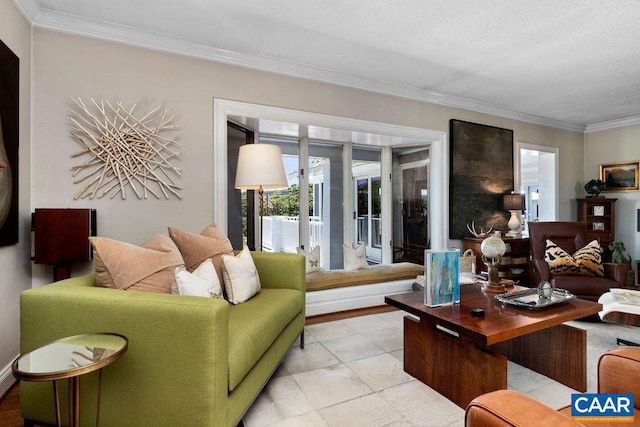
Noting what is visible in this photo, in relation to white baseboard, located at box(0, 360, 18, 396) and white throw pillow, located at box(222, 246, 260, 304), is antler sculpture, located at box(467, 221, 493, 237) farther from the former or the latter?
white baseboard, located at box(0, 360, 18, 396)

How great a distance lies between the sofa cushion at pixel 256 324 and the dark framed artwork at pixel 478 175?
2.91 meters

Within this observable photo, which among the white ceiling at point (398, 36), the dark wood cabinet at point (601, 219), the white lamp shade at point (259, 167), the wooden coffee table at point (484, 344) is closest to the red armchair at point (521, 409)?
the wooden coffee table at point (484, 344)

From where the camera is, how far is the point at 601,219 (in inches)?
211

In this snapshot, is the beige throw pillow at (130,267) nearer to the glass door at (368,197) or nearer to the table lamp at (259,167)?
the table lamp at (259,167)

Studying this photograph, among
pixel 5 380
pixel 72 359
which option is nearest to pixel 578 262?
pixel 72 359

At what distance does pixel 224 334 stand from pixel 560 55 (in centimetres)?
Answer: 377

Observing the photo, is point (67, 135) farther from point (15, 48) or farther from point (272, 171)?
point (272, 171)

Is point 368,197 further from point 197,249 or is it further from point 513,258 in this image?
point 197,249

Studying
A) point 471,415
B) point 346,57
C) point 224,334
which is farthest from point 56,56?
point 471,415

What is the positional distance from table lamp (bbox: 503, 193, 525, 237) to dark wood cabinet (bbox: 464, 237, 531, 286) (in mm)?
184

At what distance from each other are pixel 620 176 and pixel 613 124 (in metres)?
0.86

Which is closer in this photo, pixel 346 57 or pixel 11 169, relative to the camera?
pixel 11 169

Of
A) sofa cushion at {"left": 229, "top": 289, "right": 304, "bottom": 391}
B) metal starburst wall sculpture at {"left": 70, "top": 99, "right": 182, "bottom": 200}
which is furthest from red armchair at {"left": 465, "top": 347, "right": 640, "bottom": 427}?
metal starburst wall sculpture at {"left": 70, "top": 99, "right": 182, "bottom": 200}

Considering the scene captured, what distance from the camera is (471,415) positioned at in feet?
2.75
